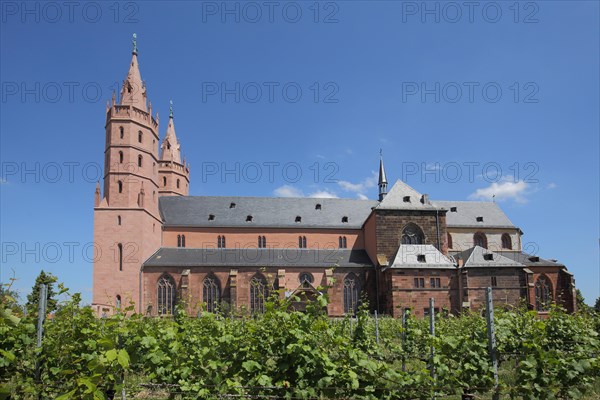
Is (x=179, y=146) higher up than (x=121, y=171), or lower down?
higher up

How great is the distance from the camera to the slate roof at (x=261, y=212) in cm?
4034

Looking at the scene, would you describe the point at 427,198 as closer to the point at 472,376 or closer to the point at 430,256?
the point at 430,256

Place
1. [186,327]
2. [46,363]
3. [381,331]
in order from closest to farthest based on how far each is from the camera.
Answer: [46,363] < [186,327] < [381,331]

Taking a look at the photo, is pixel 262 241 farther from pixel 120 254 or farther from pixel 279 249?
pixel 120 254

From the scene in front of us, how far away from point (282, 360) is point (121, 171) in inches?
1324

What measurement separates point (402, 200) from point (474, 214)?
11098mm

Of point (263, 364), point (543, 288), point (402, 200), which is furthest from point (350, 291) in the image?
point (263, 364)

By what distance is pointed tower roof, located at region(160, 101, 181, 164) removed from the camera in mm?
49969

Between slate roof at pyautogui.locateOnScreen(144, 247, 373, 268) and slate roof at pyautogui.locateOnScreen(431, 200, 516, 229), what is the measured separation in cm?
1064

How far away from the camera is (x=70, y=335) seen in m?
7.63

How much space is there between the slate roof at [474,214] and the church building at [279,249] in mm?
298

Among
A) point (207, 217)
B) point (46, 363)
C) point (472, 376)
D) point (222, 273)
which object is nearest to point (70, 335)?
point (46, 363)

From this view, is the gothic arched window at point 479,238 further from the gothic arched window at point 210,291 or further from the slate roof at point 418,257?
the gothic arched window at point 210,291

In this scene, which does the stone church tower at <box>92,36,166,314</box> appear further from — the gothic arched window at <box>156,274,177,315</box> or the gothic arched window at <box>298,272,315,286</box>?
the gothic arched window at <box>298,272,315,286</box>
